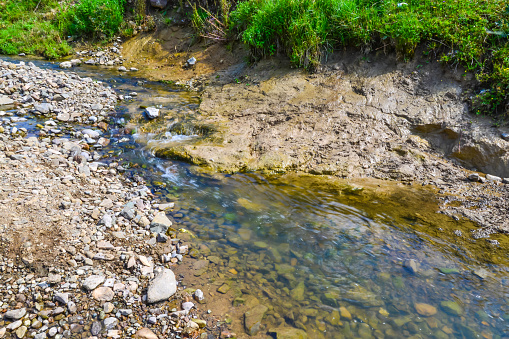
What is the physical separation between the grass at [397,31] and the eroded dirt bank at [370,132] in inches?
11.3

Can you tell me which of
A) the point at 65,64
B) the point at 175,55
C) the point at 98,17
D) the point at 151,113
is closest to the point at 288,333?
the point at 151,113

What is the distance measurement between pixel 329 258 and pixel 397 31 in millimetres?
4645

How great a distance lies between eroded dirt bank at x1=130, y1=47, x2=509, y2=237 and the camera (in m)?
4.70

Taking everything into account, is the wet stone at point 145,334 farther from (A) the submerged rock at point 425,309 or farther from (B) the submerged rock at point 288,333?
(A) the submerged rock at point 425,309

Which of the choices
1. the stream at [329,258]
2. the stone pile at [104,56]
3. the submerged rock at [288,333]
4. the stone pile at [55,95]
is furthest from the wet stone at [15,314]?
the stone pile at [104,56]

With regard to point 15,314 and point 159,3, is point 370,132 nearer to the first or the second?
point 15,314

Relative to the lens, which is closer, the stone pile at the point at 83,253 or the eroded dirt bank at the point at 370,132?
the stone pile at the point at 83,253

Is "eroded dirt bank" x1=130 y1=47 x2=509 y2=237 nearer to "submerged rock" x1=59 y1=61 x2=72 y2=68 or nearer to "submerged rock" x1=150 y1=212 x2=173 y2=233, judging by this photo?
"submerged rock" x1=150 y1=212 x2=173 y2=233

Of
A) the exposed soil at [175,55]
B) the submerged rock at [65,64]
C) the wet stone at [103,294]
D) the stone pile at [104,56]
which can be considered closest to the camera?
the wet stone at [103,294]

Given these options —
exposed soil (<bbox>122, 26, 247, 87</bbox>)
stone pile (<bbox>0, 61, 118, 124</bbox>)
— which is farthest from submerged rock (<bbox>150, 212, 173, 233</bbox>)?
exposed soil (<bbox>122, 26, 247, 87</bbox>)

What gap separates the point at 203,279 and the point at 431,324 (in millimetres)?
2142

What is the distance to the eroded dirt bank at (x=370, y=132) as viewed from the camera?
470 cm

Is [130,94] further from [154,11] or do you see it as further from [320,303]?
[320,303]

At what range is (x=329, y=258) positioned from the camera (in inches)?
138
